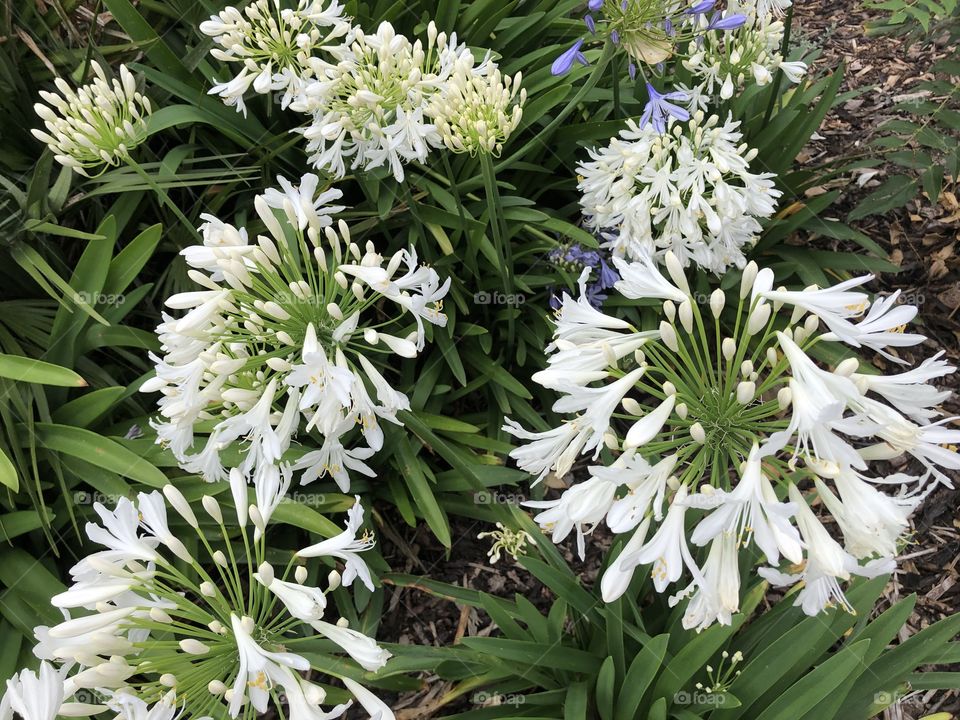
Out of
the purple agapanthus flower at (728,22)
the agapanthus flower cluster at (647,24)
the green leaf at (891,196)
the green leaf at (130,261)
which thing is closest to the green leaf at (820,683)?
the agapanthus flower cluster at (647,24)

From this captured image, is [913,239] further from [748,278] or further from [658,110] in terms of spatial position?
[748,278]

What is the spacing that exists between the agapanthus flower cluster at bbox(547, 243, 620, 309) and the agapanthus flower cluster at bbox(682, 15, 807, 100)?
97 centimetres

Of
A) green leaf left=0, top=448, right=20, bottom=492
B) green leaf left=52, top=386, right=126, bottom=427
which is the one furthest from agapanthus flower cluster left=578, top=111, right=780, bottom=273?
green leaf left=0, top=448, right=20, bottom=492

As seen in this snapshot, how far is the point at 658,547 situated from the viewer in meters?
1.56

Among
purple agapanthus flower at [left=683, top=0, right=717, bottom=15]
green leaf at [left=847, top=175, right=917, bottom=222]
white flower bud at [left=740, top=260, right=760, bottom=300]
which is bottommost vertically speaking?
green leaf at [left=847, top=175, right=917, bottom=222]

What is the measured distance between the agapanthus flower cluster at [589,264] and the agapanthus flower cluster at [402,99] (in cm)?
89

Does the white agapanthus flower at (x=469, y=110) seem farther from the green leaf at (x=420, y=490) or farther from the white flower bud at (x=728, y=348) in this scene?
the green leaf at (x=420, y=490)

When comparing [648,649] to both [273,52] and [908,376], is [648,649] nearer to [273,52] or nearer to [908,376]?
[908,376]

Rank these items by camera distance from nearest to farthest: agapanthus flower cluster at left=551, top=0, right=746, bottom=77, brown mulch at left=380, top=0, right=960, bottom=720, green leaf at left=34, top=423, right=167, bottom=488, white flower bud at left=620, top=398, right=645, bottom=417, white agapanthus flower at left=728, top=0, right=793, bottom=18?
white flower bud at left=620, top=398, right=645, bottom=417 < agapanthus flower cluster at left=551, top=0, right=746, bottom=77 < green leaf at left=34, top=423, right=167, bottom=488 < white agapanthus flower at left=728, top=0, right=793, bottom=18 < brown mulch at left=380, top=0, right=960, bottom=720

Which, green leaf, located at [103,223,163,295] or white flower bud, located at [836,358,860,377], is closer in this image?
white flower bud, located at [836,358,860,377]

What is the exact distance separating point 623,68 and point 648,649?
10.9ft

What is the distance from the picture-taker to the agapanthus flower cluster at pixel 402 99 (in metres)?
2.45

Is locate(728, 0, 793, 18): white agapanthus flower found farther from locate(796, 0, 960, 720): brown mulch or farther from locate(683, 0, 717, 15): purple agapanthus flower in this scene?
locate(796, 0, 960, 720): brown mulch

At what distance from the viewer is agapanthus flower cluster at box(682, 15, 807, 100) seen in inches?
122
